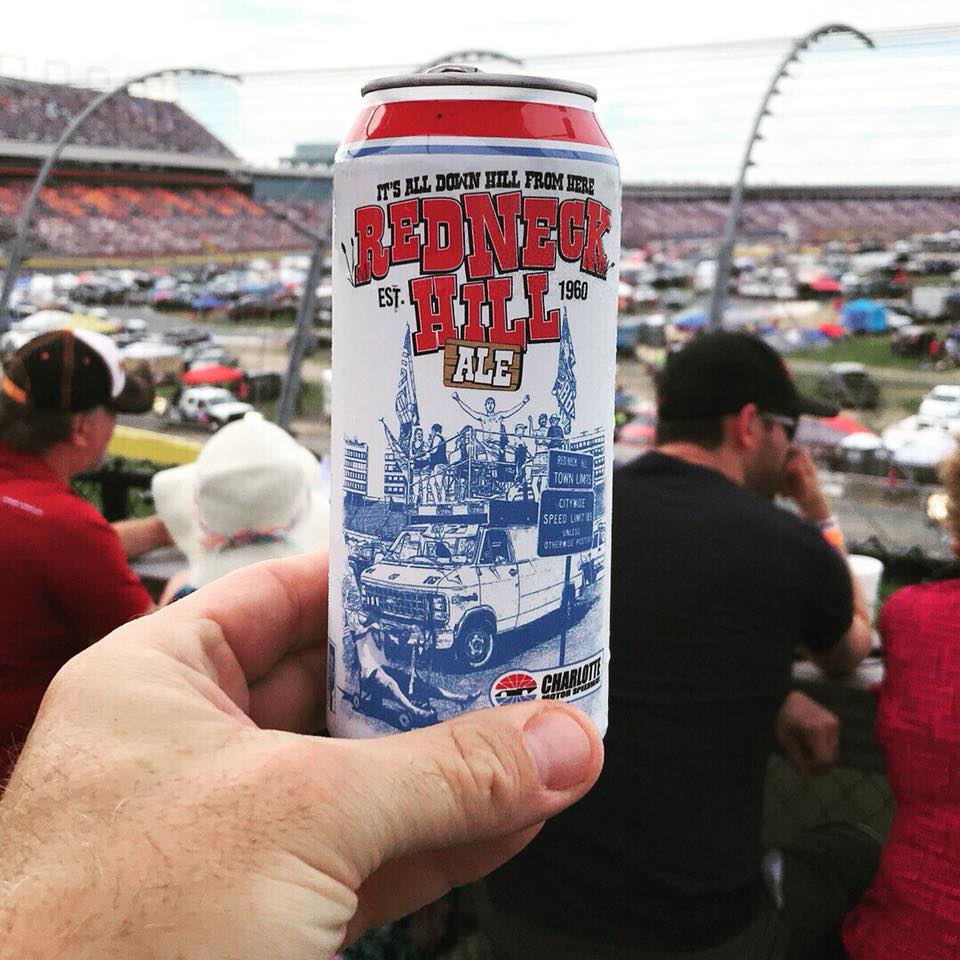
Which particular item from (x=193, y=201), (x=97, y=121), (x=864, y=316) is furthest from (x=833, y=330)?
(x=97, y=121)

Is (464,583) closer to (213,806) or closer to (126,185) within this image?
(213,806)

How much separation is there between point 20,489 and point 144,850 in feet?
5.40

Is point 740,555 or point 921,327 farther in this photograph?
point 921,327

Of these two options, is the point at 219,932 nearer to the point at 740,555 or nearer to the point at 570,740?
the point at 570,740

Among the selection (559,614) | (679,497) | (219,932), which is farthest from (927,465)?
(219,932)

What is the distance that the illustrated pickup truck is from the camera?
110 cm

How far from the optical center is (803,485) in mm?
3107

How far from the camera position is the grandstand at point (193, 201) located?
5641mm

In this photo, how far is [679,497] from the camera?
237 centimetres

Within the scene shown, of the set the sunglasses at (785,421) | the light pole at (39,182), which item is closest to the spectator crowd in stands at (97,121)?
the light pole at (39,182)

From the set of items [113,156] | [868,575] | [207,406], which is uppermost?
[113,156]

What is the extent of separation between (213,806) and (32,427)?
6.26 feet

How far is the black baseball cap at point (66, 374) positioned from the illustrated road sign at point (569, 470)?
1916 mm

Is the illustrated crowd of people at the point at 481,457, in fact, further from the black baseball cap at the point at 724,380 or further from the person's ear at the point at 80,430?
the person's ear at the point at 80,430
